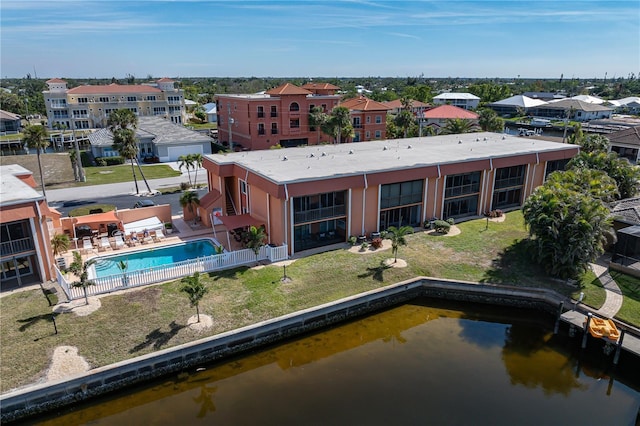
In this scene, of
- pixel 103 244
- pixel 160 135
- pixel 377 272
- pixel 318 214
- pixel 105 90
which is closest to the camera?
pixel 377 272

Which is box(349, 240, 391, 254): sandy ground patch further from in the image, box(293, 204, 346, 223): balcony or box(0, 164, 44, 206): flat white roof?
box(0, 164, 44, 206): flat white roof

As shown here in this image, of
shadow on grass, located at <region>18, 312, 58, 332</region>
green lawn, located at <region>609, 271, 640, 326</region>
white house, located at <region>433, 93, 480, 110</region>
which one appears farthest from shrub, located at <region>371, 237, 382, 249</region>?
white house, located at <region>433, 93, 480, 110</region>

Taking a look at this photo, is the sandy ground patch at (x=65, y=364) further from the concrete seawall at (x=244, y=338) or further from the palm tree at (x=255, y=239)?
the palm tree at (x=255, y=239)

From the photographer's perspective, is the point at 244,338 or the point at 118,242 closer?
the point at 244,338

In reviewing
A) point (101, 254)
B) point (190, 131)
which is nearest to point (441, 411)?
point (101, 254)

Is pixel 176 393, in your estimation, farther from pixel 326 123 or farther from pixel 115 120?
pixel 326 123

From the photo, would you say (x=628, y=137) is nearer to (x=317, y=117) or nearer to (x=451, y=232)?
(x=451, y=232)

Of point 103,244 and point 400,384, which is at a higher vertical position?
point 103,244

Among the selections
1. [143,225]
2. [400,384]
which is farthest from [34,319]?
[400,384]
